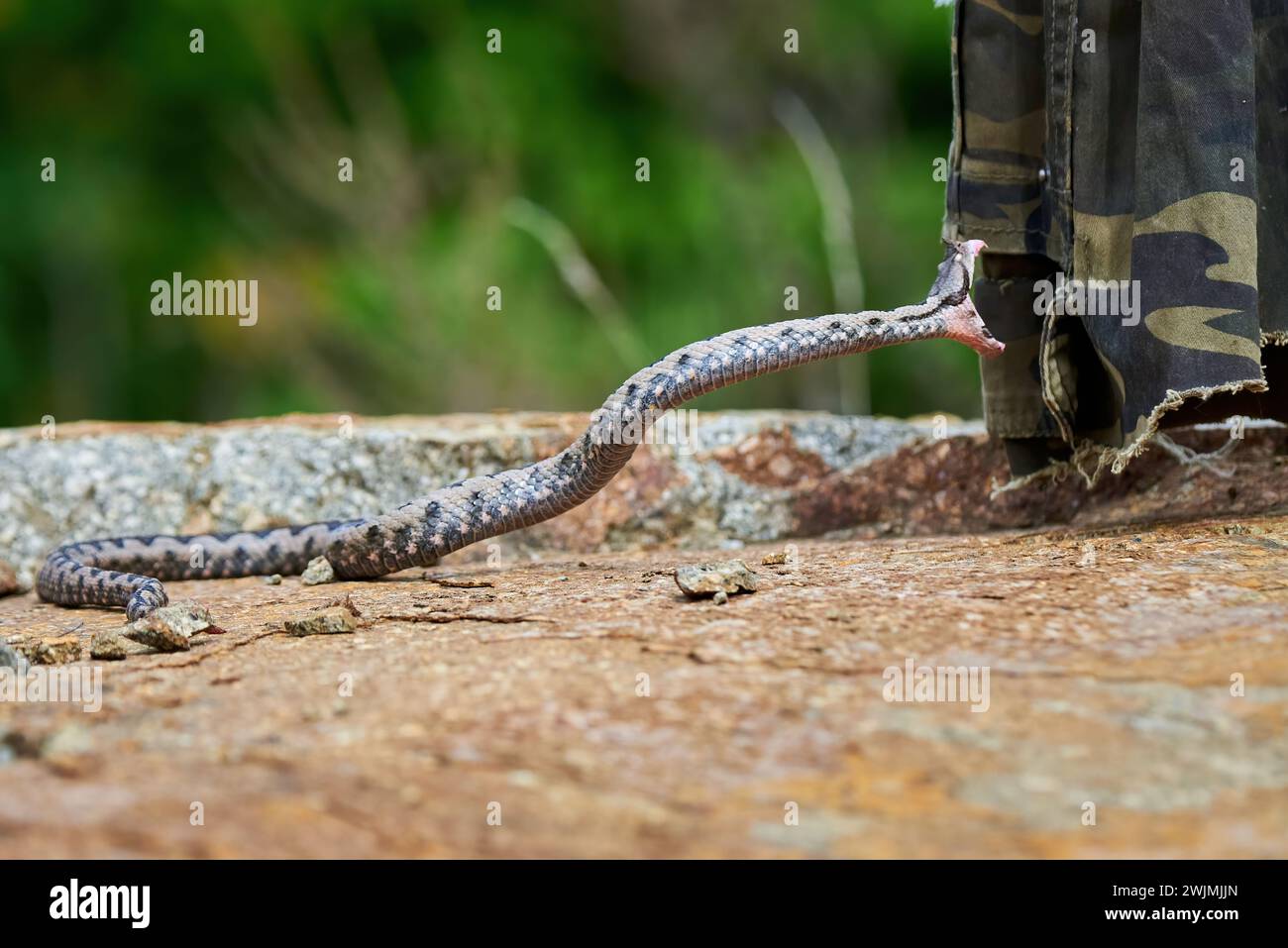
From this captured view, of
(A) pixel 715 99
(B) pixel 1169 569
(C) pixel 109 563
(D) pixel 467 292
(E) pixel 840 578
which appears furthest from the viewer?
(A) pixel 715 99

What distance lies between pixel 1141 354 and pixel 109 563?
8.20 ft

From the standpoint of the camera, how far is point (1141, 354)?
2.49m

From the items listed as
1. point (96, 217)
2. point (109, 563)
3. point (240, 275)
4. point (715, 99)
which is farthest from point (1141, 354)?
point (96, 217)

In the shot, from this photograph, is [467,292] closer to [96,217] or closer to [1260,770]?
[96,217]

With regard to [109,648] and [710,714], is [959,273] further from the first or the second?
[109,648]

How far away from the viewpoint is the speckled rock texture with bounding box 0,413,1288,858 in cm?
135

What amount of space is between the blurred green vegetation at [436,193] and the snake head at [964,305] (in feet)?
9.16

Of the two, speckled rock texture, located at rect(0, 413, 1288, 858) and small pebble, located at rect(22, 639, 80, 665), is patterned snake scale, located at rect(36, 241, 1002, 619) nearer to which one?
speckled rock texture, located at rect(0, 413, 1288, 858)

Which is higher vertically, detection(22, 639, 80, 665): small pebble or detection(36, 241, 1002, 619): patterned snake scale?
detection(36, 241, 1002, 619): patterned snake scale
